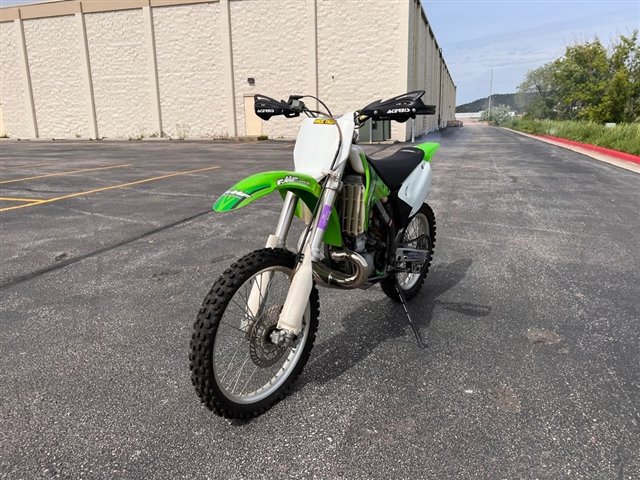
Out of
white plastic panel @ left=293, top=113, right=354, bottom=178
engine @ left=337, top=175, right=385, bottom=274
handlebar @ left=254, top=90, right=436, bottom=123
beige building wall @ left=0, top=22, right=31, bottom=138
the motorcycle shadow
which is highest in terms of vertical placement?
beige building wall @ left=0, top=22, right=31, bottom=138

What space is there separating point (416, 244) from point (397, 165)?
3.05ft

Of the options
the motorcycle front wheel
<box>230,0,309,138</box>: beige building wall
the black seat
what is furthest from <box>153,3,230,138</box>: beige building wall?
the motorcycle front wheel

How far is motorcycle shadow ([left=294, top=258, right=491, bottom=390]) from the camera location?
3084 millimetres

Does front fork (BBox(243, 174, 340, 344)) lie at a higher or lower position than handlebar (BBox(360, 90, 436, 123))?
lower

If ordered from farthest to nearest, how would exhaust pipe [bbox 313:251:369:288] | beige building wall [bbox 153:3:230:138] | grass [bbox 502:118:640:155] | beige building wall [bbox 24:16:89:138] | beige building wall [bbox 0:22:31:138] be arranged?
beige building wall [bbox 0:22:31:138] < beige building wall [bbox 24:16:89:138] < beige building wall [bbox 153:3:230:138] < grass [bbox 502:118:640:155] < exhaust pipe [bbox 313:251:369:288]

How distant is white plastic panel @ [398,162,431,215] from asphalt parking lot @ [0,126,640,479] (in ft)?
3.04

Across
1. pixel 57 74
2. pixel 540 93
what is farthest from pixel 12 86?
pixel 540 93

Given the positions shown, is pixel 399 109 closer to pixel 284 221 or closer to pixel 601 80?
pixel 284 221

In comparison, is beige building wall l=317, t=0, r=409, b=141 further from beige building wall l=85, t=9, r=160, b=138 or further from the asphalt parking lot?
the asphalt parking lot

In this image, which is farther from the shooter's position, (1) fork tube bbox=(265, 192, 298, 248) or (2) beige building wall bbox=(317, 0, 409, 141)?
(2) beige building wall bbox=(317, 0, 409, 141)

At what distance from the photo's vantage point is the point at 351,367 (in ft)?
10.1

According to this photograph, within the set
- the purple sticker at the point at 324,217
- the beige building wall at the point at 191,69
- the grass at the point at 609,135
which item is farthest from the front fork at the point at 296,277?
the beige building wall at the point at 191,69

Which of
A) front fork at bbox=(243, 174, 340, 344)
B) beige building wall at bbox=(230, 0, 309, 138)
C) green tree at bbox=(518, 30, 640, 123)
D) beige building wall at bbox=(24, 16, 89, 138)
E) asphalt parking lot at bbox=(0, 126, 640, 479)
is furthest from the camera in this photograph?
green tree at bbox=(518, 30, 640, 123)

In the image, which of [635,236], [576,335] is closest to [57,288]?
[576,335]
